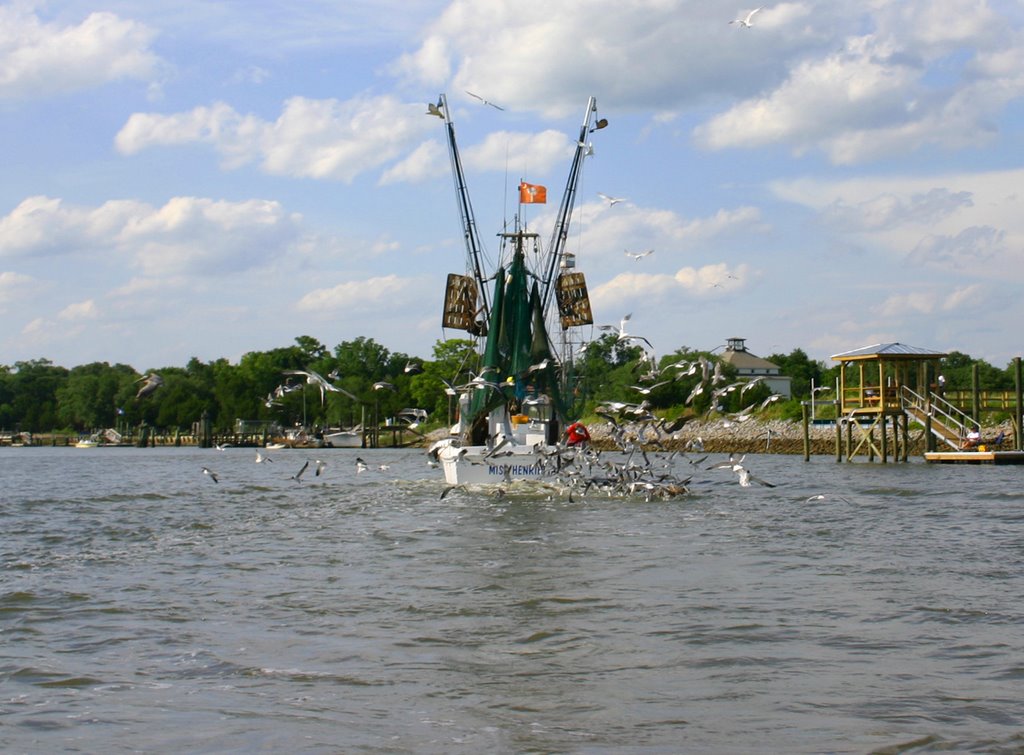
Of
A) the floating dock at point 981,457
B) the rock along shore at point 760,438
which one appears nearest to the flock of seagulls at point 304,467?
the floating dock at point 981,457

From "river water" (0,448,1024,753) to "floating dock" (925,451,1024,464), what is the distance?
28.7m

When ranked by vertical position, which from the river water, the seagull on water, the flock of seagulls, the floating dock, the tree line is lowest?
the river water

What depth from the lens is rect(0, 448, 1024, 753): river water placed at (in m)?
9.46

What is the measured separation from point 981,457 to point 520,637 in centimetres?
4558

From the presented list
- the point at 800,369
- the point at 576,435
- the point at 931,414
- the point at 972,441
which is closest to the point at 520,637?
the point at 576,435

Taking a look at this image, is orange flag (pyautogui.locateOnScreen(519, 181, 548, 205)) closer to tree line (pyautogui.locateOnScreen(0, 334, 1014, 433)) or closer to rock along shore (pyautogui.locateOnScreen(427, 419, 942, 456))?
rock along shore (pyautogui.locateOnScreen(427, 419, 942, 456))

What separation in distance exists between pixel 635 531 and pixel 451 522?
4608 mm

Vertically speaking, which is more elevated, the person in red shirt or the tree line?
the tree line

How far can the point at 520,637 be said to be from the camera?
13102mm

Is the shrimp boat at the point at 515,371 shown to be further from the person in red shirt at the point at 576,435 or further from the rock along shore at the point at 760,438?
the rock along shore at the point at 760,438

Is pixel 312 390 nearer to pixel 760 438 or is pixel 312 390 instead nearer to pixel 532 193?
pixel 760 438

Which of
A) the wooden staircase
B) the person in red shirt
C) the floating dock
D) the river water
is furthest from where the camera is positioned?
the wooden staircase

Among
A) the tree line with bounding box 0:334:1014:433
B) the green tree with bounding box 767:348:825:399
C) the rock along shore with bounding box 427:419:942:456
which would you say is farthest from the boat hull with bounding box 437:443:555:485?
the green tree with bounding box 767:348:825:399

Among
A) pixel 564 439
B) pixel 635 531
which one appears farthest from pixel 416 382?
pixel 635 531
